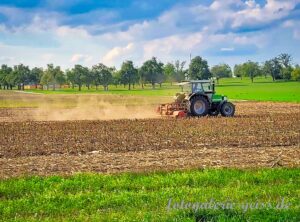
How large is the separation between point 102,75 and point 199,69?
1613 inches

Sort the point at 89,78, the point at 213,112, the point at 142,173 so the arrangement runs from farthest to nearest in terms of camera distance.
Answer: the point at 89,78 → the point at 213,112 → the point at 142,173

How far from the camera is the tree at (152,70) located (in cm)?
15862

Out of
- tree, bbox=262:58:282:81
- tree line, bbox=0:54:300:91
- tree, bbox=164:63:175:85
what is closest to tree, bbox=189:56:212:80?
tree line, bbox=0:54:300:91

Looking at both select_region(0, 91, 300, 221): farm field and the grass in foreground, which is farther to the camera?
select_region(0, 91, 300, 221): farm field

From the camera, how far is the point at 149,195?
30.2 feet

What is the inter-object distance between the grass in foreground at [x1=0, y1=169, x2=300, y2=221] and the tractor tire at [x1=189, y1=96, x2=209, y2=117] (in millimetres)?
17422

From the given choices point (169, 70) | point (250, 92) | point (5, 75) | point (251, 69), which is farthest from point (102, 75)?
point (250, 92)

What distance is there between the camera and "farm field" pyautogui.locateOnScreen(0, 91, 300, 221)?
27.4ft

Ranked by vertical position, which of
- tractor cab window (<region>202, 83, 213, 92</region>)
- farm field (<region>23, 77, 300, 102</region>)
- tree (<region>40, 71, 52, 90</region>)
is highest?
tree (<region>40, 71, 52, 90</region>)

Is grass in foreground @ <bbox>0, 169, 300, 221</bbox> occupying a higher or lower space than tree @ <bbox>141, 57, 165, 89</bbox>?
lower

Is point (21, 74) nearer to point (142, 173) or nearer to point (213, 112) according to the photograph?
point (213, 112)

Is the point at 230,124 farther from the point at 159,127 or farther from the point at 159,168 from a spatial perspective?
the point at 159,168

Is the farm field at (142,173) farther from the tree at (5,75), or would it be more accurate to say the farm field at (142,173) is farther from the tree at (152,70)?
the tree at (5,75)

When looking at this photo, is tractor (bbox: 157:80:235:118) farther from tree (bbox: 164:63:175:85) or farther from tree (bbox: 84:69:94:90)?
tree (bbox: 164:63:175:85)
